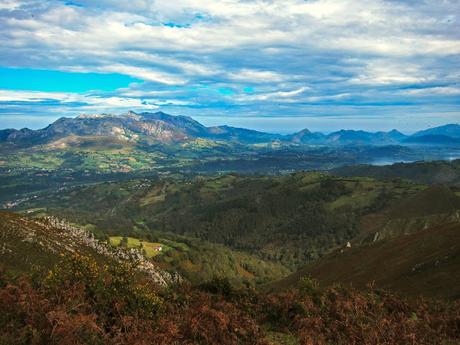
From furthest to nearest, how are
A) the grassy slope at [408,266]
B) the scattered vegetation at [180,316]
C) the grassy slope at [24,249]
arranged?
the grassy slope at [24,249] < the grassy slope at [408,266] < the scattered vegetation at [180,316]

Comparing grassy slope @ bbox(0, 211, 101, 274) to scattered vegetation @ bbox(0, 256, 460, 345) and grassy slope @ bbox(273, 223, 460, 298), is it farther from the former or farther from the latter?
grassy slope @ bbox(273, 223, 460, 298)

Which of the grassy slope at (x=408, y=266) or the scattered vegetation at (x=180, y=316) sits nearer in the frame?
the scattered vegetation at (x=180, y=316)

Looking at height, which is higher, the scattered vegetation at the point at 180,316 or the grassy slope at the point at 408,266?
the scattered vegetation at the point at 180,316

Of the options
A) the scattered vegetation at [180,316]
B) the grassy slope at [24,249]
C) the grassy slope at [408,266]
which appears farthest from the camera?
the grassy slope at [24,249]

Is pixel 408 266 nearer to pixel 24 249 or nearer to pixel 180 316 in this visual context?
pixel 180 316

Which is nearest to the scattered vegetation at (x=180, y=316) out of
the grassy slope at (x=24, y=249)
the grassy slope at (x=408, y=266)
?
the grassy slope at (x=408, y=266)

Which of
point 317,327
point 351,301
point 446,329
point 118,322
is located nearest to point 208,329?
point 118,322

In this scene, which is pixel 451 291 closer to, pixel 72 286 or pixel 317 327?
pixel 317 327

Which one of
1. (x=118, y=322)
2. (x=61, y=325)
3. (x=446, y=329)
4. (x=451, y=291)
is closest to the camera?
(x=61, y=325)

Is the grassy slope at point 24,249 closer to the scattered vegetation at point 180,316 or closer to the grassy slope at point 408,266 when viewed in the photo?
the scattered vegetation at point 180,316
